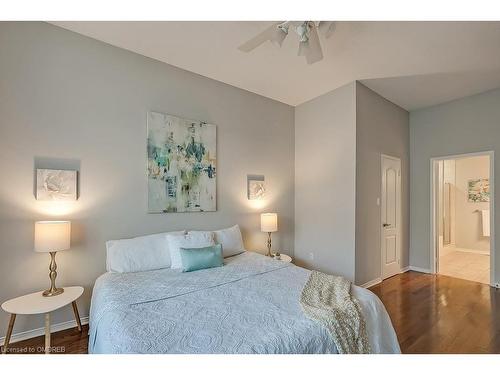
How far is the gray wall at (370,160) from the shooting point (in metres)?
3.29

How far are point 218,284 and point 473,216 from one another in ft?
20.6

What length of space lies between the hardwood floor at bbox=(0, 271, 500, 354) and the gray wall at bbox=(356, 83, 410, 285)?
502mm

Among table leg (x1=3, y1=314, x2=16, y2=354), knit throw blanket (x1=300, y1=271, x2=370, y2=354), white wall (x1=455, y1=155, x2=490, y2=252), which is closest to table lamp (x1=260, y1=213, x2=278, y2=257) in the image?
knit throw blanket (x1=300, y1=271, x2=370, y2=354)

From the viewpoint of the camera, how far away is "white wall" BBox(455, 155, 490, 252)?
5.25 meters

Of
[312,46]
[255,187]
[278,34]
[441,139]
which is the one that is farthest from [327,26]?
[441,139]

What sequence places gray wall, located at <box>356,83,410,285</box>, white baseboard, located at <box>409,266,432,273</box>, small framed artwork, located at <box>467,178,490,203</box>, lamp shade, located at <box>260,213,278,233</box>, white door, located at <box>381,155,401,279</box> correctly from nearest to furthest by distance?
gray wall, located at <box>356,83,410,285</box>
lamp shade, located at <box>260,213,278,233</box>
white door, located at <box>381,155,401,279</box>
white baseboard, located at <box>409,266,432,273</box>
small framed artwork, located at <box>467,178,490,203</box>

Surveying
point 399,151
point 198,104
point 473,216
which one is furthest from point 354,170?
point 473,216

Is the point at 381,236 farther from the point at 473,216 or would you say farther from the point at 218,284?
the point at 473,216

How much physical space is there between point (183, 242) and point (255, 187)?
1.46m

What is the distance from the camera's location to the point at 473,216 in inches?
210

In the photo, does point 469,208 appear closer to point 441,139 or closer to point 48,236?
Answer: point 441,139

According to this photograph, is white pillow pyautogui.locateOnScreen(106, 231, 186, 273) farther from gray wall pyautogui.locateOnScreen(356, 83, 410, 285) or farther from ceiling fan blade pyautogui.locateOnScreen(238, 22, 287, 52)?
gray wall pyautogui.locateOnScreen(356, 83, 410, 285)

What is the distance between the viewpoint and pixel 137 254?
2352mm

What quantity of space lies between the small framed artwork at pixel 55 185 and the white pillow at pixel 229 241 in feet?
5.07
